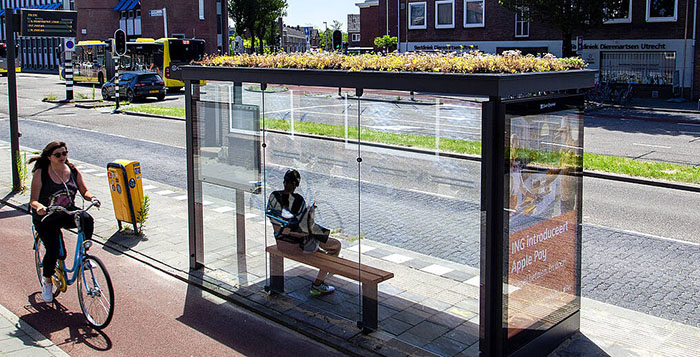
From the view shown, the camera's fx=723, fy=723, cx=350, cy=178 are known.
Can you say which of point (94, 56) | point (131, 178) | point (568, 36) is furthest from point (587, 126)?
point (94, 56)

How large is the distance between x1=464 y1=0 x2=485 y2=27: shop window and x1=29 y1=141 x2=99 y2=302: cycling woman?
37.9 m

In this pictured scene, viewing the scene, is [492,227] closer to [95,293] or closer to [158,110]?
[95,293]

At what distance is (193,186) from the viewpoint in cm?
789

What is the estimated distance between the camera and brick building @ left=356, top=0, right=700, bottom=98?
109ft

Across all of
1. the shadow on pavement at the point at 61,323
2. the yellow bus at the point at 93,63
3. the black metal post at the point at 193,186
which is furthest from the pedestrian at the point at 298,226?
the yellow bus at the point at 93,63

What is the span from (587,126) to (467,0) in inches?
811

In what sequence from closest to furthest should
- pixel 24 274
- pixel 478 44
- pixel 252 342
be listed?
1. pixel 252 342
2. pixel 24 274
3. pixel 478 44

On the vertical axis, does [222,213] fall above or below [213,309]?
above

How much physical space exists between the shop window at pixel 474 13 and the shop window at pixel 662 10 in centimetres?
1023

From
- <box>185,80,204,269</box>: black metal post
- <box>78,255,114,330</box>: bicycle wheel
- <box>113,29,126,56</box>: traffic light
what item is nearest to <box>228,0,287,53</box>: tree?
<box>113,29,126,56</box>: traffic light

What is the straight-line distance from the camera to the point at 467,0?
42.4 metres

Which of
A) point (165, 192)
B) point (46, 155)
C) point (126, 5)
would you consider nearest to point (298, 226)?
point (46, 155)

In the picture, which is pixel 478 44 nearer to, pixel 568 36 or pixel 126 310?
pixel 568 36

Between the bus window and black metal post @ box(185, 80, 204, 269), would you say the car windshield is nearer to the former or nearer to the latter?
the bus window
